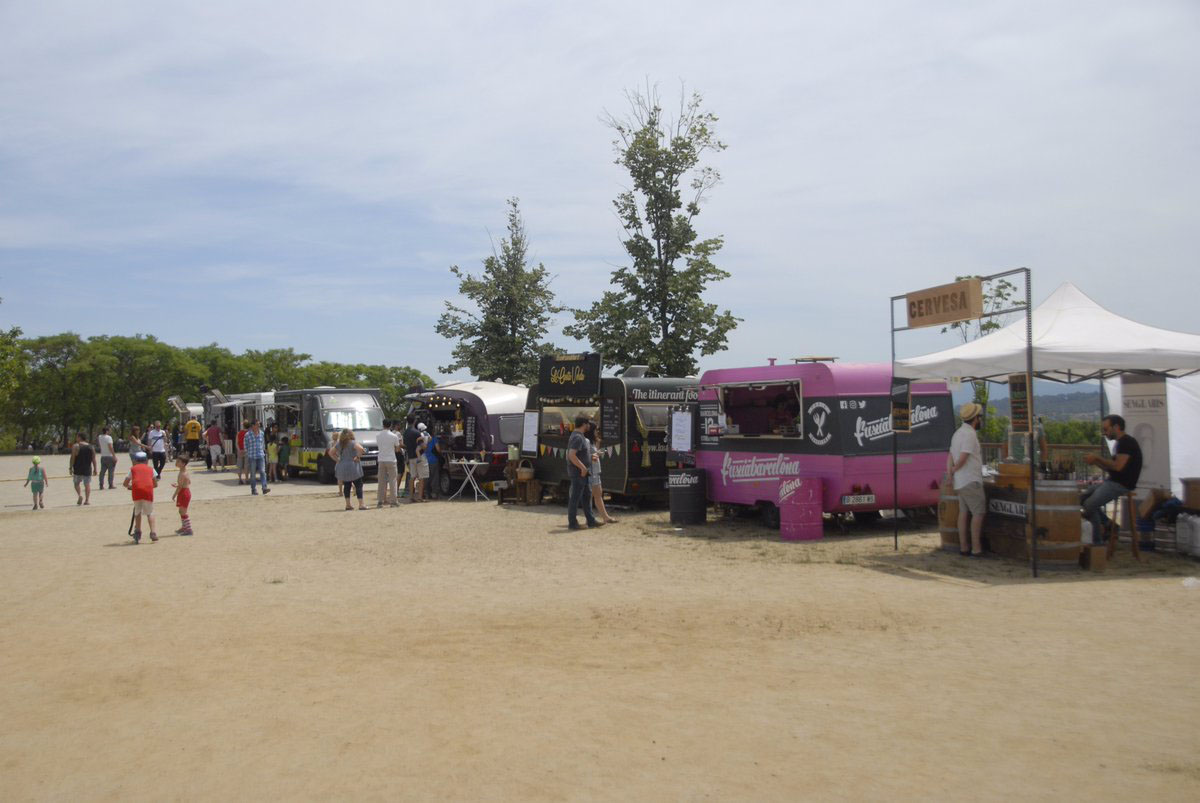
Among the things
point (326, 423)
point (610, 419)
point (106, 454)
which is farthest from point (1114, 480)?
point (106, 454)

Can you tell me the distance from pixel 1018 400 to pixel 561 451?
344 inches

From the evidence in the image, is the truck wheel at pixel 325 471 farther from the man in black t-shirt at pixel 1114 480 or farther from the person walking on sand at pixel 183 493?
the man in black t-shirt at pixel 1114 480

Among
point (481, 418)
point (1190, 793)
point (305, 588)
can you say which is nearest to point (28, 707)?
point (305, 588)

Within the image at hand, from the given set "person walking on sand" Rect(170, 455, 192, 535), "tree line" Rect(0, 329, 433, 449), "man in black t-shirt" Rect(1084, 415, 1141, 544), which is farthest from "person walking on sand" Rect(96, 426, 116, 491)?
"tree line" Rect(0, 329, 433, 449)

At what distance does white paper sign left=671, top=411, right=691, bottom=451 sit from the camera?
49.6 ft

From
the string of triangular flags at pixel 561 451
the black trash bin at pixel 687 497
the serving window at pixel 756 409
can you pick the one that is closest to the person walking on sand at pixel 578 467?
the black trash bin at pixel 687 497

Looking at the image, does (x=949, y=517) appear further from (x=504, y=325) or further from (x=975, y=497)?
(x=504, y=325)

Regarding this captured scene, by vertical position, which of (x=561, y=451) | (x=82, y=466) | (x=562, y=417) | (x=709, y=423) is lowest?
(x=82, y=466)

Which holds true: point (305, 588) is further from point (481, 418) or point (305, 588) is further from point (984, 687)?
point (481, 418)

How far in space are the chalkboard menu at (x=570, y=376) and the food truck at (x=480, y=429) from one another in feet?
8.35

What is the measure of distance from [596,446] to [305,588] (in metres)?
7.35

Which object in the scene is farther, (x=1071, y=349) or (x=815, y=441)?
(x=815, y=441)

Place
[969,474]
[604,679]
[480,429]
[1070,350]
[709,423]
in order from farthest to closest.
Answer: [480,429] < [709,423] < [969,474] < [1070,350] < [604,679]

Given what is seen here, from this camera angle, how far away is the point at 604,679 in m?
6.09
